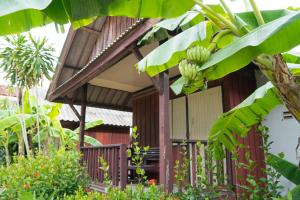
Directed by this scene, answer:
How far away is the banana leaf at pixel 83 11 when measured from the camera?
2.00 meters

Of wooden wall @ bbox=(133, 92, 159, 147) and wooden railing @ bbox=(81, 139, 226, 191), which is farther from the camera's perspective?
wooden wall @ bbox=(133, 92, 159, 147)

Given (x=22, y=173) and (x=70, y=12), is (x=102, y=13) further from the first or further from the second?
(x=22, y=173)

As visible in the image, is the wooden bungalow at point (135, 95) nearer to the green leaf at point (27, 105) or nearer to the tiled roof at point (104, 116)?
the green leaf at point (27, 105)

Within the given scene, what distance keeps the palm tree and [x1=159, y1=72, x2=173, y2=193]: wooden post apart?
6.58 metres

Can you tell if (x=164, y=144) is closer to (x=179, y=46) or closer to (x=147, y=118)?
(x=179, y=46)

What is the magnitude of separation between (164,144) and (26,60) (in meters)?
7.38

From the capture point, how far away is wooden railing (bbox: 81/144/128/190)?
195 inches

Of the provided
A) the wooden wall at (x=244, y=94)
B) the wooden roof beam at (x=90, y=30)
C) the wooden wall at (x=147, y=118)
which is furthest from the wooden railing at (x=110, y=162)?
the wooden roof beam at (x=90, y=30)

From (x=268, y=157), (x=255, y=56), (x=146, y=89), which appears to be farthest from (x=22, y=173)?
(x=255, y=56)

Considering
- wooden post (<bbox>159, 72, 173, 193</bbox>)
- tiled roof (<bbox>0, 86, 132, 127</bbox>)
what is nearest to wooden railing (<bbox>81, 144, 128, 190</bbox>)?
wooden post (<bbox>159, 72, 173, 193</bbox>)

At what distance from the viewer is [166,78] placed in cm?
459

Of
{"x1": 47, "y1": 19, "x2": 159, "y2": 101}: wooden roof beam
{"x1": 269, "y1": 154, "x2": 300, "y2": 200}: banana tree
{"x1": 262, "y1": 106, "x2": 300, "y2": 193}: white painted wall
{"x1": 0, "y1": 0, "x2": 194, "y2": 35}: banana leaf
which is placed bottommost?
{"x1": 269, "y1": 154, "x2": 300, "y2": 200}: banana tree

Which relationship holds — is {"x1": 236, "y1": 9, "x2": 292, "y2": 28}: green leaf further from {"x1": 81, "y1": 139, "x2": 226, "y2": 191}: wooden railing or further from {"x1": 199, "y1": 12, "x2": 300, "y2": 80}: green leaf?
{"x1": 81, "y1": 139, "x2": 226, "y2": 191}: wooden railing

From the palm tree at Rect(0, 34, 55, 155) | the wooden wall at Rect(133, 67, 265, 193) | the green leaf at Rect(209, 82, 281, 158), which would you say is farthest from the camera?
the palm tree at Rect(0, 34, 55, 155)
